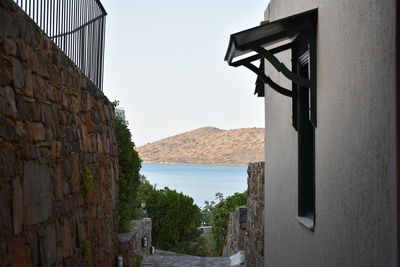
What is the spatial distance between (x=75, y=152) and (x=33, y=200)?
1.28 m

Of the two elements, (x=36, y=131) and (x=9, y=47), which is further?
(x=36, y=131)

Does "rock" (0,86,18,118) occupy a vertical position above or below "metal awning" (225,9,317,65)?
below

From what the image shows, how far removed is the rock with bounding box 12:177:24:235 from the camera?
3.00m

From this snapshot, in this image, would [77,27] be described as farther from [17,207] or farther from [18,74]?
[17,207]

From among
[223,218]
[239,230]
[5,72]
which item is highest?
[5,72]

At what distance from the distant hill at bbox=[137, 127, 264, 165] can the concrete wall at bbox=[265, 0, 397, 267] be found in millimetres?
37112

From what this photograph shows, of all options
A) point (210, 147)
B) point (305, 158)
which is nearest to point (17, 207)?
point (305, 158)

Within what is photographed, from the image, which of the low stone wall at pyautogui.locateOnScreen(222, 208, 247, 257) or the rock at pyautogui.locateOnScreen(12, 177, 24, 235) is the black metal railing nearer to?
the rock at pyautogui.locateOnScreen(12, 177, 24, 235)

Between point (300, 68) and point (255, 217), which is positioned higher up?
point (300, 68)

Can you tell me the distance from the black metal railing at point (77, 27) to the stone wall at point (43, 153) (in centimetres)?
21

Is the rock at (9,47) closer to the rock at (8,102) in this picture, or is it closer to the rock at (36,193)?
the rock at (8,102)

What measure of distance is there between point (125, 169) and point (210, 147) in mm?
37252

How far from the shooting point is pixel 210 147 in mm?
45281

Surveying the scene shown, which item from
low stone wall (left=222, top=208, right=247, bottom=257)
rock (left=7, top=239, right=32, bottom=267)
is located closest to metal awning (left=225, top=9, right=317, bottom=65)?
rock (left=7, top=239, right=32, bottom=267)
